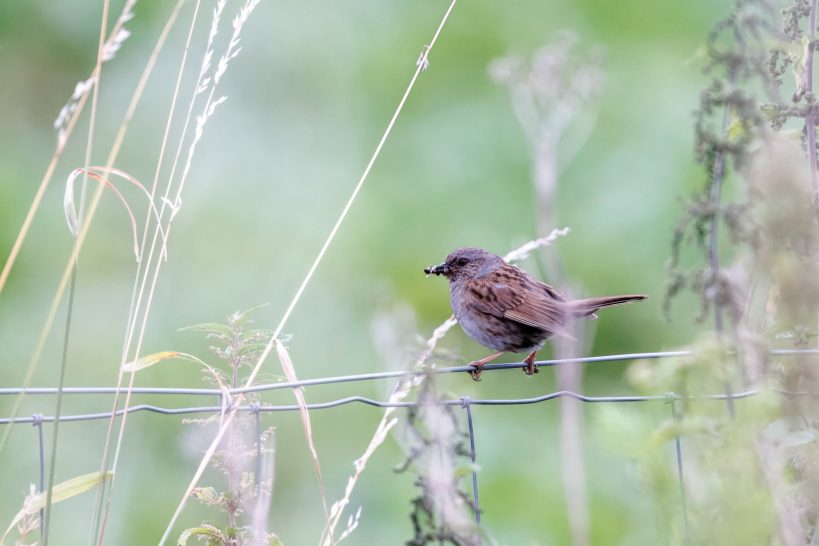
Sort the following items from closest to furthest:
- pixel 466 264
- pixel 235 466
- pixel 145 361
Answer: pixel 235 466 → pixel 145 361 → pixel 466 264

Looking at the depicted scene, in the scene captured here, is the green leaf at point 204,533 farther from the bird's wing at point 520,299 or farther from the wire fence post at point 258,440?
the bird's wing at point 520,299

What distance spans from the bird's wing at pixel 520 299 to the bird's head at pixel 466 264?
0.07m

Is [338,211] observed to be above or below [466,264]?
above

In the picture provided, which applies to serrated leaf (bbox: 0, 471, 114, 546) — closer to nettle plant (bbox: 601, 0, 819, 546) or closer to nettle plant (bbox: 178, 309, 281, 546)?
nettle plant (bbox: 178, 309, 281, 546)

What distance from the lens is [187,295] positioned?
19.9ft

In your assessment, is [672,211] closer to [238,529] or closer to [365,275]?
[365,275]

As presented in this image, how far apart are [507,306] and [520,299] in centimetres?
5

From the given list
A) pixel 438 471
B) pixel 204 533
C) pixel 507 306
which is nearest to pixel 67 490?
pixel 204 533

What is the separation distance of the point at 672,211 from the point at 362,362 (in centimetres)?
192

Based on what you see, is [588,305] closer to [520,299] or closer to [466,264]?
A: [520,299]

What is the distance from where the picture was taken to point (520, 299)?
13.3 ft

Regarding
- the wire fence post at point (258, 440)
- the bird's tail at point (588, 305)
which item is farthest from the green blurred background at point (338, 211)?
the wire fence post at point (258, 440)

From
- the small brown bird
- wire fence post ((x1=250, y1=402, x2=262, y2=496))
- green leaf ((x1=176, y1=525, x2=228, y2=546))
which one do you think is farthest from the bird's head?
green leaf ((x1=176, y1=525, x2=228, y2=546))

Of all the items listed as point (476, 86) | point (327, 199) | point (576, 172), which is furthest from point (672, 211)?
point (327, 199)
